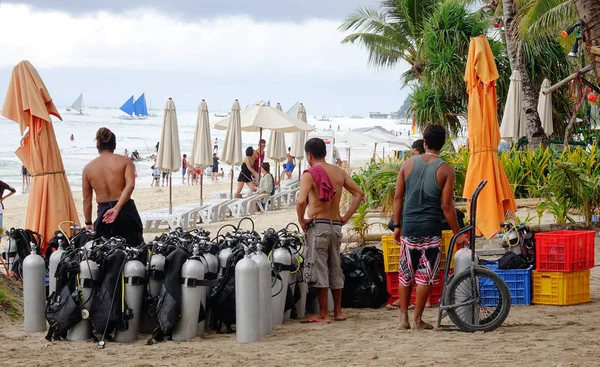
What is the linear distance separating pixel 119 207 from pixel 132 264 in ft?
4.80

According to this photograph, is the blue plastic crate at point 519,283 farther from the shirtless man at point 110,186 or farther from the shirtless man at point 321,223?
the shirtless man at point 110,186

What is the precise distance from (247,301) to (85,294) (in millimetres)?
1195

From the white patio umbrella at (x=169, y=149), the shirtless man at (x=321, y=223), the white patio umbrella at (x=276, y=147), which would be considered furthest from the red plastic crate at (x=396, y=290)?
the white patio umbrella at (x=276, y=147)

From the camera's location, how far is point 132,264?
605cm

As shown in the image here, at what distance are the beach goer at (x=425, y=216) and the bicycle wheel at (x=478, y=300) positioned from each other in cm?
19

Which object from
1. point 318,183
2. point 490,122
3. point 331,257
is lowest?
point 331,257

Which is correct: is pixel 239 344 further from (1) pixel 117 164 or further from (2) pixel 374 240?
(2) pixel 374 240

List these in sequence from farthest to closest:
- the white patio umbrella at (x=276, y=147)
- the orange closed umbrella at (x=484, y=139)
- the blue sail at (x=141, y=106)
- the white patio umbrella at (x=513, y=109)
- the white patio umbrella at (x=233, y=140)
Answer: the blue sail at (x=141, y=106) < the white patio umbrella at (x=276, y=147) < the white patio umbrella at (x=233, y=140) < the white patio umbrella at (x=513, y=109) < the orange closed umbrella at (x=484, y=139)

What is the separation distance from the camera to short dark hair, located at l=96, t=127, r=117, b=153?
24.5 ft

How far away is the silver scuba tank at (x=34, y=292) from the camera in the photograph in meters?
6.47

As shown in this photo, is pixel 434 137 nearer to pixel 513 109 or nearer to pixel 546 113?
pixel 513 109

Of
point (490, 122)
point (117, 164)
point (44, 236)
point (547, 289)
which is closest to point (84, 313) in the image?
point (117, 164)

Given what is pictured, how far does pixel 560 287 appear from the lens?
7324 millimetres

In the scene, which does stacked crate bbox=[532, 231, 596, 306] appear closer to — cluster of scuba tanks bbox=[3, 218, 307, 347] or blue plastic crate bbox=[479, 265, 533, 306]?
blue plastic crate bbox=[479, 265, 533, 306]
